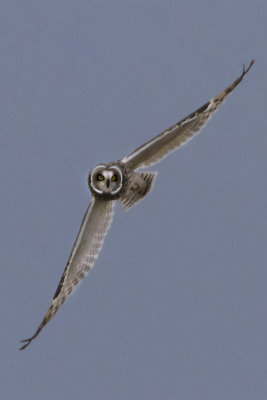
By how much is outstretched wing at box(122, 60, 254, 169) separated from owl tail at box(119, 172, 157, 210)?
0.37ft

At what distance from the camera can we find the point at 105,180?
547 inches

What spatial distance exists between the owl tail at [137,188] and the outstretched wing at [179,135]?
0.11 metres

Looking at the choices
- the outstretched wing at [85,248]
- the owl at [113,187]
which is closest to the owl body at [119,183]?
the owl at [113,187]

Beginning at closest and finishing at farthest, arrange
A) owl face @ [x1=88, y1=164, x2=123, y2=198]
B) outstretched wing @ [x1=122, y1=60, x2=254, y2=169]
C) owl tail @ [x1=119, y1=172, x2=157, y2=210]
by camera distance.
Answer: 1. owl face @ [x1=88, y1=164, x2=123, y2=198]
2. outstretched wing @ [x1=122, y1=60, x2=254, y2=169]
3. owl tail @ [x1=119, y1=172, x2=157, y2=210]

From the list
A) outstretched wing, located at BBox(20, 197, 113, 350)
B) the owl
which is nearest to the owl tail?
the owl

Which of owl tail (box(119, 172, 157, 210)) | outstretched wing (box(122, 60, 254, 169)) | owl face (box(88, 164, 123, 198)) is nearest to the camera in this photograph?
owl face (box(88, 164, 123, 198))

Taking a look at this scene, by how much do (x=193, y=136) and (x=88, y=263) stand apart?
5.62ft

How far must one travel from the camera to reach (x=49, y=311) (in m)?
14.0

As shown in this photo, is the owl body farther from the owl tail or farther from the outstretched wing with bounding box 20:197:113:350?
the outstretched wing with bounding box 20:197:113:350

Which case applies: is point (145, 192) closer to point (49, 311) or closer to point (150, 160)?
point (150, 160)

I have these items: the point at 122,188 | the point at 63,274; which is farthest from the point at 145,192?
the point at 63,274

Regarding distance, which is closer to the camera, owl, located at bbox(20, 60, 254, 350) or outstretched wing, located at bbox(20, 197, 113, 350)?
owl, located at bbox(20, 60, 254, 350)

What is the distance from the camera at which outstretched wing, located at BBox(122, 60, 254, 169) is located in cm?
1401

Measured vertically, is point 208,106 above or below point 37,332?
above
